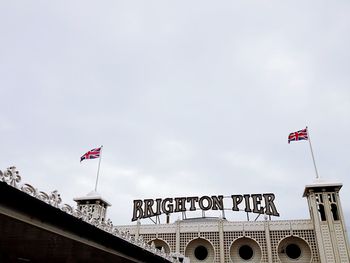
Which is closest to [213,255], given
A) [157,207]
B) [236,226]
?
[236,226]

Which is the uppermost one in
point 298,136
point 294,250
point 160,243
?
point 298,136

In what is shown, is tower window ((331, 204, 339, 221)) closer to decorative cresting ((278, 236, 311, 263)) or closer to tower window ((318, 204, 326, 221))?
tower window ((318, 204, 326, 221))

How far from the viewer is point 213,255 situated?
47.1 meters

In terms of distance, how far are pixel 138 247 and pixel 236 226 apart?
2796 cm

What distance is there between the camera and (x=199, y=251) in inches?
1914

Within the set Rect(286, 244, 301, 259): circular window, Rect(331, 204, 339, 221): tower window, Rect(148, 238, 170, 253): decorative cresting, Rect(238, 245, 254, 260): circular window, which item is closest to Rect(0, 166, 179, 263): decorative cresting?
Rect(148, 238, 170, 253): decorative cresting

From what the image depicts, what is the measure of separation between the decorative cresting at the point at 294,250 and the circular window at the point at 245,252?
153 inches

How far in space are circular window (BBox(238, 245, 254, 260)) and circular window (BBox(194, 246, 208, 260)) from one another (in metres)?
4.79

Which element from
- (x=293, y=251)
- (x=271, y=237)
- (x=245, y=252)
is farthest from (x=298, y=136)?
(x=245, y=252)

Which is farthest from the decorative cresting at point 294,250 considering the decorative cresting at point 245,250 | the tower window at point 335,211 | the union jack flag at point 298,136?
the union jack flag at point 298,136

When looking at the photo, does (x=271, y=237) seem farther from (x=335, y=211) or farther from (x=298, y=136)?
(x=298, y=136)

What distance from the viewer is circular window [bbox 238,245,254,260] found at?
47.0 m

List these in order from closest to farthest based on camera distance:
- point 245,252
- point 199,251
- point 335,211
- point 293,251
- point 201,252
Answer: point 335,211 < point 293,251 < point 245,252 < point 201,252 < point 199,251

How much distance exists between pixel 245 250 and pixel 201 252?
6217mm
